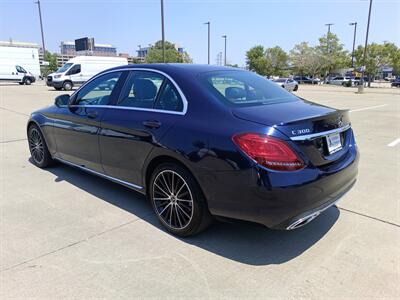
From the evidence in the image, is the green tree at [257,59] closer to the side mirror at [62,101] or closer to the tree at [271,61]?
the tree at [271,61]

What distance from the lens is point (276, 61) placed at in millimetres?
70938

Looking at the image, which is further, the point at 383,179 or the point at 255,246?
the point at 383,179

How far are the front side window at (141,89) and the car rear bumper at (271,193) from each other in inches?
46.3

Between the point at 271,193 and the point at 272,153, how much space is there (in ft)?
Answer: 1.00

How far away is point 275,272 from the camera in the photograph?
271cm

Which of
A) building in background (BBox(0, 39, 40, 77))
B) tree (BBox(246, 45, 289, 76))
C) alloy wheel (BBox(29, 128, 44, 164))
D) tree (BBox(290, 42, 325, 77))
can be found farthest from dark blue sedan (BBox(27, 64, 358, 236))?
tree (BBox(246, 45, 289, 76))

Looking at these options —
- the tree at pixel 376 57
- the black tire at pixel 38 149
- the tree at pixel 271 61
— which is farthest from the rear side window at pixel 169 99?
the tree at pixel 271 61

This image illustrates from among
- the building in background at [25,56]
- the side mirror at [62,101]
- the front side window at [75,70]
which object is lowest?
the side mirror at [62,101]

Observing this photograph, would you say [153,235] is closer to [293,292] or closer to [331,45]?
[293,292]

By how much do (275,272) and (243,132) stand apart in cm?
116

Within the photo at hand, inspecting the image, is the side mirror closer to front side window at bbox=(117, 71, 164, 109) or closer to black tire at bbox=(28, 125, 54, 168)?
black tire at bbox=(28, 125, 54, 168)

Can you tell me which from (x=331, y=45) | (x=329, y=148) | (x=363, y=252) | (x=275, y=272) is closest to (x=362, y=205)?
(x=363, y=252)

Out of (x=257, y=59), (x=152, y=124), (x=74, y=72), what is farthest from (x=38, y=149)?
(x=257, y=59)

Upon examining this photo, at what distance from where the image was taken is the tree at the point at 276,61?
70625mm
